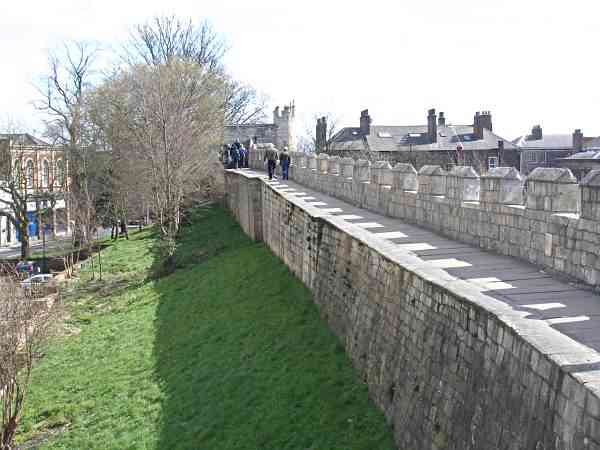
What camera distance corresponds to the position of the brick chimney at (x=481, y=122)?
155 ft

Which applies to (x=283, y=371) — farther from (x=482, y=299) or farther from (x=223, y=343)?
(x=482, y=299)

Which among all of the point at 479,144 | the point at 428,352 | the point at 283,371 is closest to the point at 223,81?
the point at 479,144

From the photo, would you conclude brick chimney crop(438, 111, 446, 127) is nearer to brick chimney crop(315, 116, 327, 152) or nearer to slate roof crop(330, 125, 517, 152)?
slate roof crop(330, 125, 517, 152)

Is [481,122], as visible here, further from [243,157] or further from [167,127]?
[167,127]

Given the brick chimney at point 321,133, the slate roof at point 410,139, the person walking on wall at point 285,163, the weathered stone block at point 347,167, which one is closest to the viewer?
the weathered stone block at point 347,167

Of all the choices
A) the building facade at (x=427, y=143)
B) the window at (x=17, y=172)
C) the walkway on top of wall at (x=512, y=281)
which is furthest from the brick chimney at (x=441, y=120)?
the walkway on top of wall at (x=512, y=281)

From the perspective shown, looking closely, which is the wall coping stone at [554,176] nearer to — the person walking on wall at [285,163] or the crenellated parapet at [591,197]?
the crenellated parapet at [591,197]

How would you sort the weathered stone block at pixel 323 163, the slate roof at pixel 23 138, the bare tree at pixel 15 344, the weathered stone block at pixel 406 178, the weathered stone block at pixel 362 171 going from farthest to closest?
the slate roof at pixel 23 138, the weathered stone block at pixel 323 163, the weathered stone block at pixel 362 171, the weathered stone block at pixel 406 178, the bare tree at pixel 15 344

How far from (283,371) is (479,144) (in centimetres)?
3855

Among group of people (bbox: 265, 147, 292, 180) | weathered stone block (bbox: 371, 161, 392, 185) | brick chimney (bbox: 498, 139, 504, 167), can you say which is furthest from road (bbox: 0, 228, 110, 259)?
weathered stone block (bbox: 371, 161, 392, 185)

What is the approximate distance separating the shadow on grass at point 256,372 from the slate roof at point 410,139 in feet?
101

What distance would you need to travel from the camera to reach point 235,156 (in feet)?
119

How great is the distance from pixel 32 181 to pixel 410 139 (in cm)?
2425

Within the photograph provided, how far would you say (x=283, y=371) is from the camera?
10727mm
